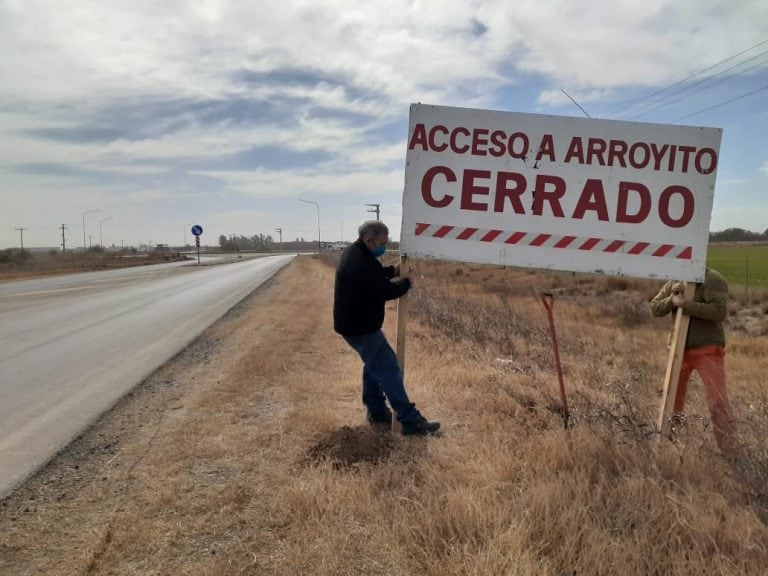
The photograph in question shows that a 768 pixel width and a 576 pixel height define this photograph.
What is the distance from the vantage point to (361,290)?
14.3ft

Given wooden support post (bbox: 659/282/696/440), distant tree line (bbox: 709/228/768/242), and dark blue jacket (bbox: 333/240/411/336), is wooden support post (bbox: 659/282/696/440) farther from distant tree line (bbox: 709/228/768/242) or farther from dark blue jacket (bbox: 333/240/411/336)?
distant tree line (bbox: 709/228/768/242)

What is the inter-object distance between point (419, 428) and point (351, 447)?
2.00 ft

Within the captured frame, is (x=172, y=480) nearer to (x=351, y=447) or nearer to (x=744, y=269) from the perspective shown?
(x=351, y=447)

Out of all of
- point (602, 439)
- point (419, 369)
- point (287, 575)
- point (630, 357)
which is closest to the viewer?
point (287, 575)

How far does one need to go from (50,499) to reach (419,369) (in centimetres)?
399

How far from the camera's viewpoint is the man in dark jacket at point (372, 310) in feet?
14.2

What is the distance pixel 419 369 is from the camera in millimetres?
6605

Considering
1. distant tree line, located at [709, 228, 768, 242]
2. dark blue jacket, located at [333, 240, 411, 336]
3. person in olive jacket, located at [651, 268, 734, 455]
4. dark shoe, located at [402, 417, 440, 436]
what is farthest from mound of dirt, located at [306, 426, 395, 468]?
distant tree line, located at [709, 228, 768, 242]

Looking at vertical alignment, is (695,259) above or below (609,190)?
below

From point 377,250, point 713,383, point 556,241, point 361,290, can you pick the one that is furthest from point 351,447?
point 713,383

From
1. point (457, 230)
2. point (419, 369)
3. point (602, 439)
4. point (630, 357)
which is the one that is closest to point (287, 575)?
point (602, 439)

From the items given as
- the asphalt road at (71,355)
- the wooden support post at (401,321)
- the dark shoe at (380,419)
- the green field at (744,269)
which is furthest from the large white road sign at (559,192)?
the green field at (744,269)

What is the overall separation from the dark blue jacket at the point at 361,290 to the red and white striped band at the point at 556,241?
49 centimetres

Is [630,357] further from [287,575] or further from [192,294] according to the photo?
[192,294]
